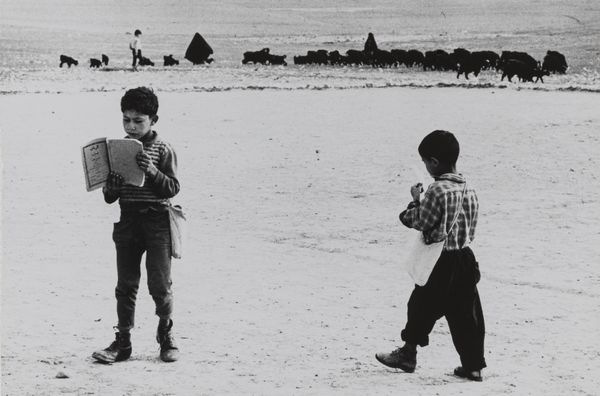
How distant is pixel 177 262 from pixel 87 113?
9.91 metres

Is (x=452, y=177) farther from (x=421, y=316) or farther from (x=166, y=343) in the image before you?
(x=166, y=343)

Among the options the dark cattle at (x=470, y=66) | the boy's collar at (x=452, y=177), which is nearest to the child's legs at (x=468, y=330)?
the boy's collar at (x=452, y=177)

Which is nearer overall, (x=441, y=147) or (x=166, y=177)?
(x=441, y=147)

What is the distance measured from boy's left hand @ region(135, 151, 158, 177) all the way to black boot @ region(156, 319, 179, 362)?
31.0 inches

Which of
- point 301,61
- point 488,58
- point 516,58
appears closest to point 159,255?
point 516,58

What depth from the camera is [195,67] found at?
3359 centimetres

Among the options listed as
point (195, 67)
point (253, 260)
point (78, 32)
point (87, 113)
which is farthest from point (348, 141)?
point (78, 32)

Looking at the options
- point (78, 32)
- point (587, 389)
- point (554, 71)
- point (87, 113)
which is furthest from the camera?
point (78, 32)

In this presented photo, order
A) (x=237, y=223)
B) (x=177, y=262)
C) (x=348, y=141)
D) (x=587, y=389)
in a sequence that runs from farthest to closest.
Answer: (x=348, y=141), (x=237, y=223), (x=177, y=262), (x=587, y=389)

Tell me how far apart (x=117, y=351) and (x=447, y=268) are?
166 cm

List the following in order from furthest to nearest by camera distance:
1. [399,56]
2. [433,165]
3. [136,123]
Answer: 1. [399,56]
2. [136,123]
3. [433,165]

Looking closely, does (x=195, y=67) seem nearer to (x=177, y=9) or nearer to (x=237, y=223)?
(x=237, y=223)

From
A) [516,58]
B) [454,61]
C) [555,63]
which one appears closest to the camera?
[555,63]

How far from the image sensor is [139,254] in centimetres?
552
